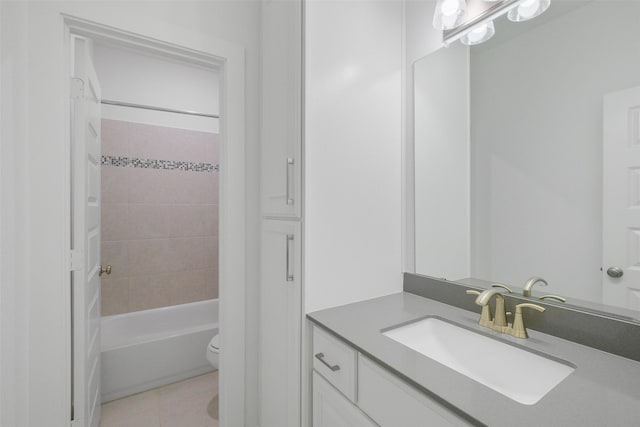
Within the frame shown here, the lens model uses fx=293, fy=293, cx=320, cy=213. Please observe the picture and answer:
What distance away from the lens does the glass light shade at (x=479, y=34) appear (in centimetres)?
108

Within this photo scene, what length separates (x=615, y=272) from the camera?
2.71ft

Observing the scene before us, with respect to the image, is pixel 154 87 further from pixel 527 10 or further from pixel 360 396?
pixel 360 396

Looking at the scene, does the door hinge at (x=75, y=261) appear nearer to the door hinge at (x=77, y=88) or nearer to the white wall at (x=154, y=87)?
the door hinge at (x=77, y=88)

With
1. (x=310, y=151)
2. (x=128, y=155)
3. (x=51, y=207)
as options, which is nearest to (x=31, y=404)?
(x=51, y=207)

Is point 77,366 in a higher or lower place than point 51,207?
lower

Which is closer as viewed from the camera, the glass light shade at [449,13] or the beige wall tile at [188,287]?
the glass light shade at [449,13]

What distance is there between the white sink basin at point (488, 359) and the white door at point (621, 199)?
0.30 m

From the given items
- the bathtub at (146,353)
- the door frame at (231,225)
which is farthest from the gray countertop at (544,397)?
the bathtub at (146,353)

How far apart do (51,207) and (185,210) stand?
1.71 m

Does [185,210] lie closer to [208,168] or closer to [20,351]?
[208,168]

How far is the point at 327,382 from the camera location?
3.26 feet

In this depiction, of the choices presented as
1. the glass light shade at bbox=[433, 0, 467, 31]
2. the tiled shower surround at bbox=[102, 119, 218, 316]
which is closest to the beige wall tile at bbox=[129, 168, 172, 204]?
the tiled shower surround at bbox=[102, 119, 218, 316]

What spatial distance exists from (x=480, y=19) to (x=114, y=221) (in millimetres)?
2857

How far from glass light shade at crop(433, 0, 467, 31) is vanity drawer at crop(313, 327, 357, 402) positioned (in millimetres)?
1241
